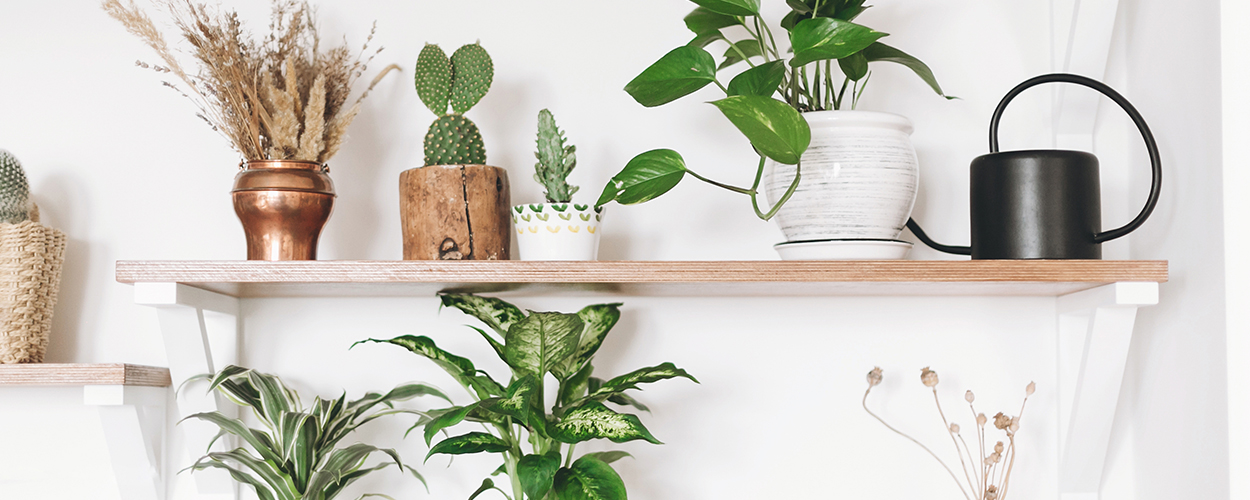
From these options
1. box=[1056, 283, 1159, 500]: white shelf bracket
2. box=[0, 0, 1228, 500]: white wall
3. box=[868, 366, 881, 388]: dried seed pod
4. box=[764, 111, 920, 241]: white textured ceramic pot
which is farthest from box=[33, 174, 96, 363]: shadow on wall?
box=[1056, 283, 1159, 500]: white shelf bracket

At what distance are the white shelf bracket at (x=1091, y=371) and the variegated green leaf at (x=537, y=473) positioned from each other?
62 centimetres

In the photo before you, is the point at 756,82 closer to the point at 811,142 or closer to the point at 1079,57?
the point at 811,142

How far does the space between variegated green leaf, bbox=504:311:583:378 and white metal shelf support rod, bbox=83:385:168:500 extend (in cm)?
47

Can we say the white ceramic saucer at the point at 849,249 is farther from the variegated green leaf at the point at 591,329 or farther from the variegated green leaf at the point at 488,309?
the variegated green leaf at the point at 488,309

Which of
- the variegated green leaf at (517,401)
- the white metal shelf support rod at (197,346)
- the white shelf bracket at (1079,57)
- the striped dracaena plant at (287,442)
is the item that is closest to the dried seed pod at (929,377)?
the white shelf bracket at (1079,57)

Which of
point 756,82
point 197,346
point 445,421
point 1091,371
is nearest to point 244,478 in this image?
point 197,346

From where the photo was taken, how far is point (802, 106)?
102 cm

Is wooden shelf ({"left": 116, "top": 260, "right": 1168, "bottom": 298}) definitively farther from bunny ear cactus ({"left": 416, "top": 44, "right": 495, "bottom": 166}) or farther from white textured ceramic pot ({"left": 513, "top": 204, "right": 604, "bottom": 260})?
bunny ear cactus ({"left": 416, "top": 44, "right": 495, "bottom": 166})

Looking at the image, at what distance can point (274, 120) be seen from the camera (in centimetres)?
97

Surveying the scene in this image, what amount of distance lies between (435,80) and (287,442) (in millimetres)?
451

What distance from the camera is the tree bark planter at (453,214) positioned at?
0.95 m

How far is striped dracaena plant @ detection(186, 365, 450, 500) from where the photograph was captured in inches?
37.5

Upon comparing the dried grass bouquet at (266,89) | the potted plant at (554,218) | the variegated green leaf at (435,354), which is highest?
the dried grass bouquet at (266,89)

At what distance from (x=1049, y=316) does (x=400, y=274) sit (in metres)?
0.85
